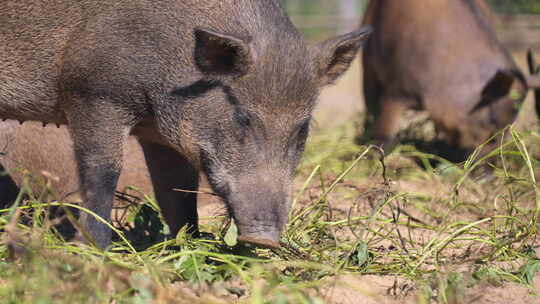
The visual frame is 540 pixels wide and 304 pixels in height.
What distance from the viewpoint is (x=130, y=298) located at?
2.23 meters

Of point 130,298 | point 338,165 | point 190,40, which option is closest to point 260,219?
point 130,298

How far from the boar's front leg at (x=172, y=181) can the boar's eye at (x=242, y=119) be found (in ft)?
2.26

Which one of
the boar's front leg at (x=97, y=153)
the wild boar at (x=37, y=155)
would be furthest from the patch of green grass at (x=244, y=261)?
the wild boar at (x=37, y=155)

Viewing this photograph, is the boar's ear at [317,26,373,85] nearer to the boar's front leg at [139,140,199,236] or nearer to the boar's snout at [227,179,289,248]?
the boar's snout at [227,179,289,248]

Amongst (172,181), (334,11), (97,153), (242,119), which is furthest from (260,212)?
(334,11)

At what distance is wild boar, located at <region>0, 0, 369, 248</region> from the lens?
280 centimetres

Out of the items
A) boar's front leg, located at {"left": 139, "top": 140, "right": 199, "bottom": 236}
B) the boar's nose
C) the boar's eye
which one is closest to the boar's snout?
the boar's nose

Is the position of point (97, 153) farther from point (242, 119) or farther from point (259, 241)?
point (259, 241)

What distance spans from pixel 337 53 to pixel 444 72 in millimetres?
3150

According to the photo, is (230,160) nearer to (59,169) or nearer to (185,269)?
(185,269)

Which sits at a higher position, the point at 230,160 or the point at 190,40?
the point at 190,40

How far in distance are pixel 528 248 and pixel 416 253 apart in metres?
0.55

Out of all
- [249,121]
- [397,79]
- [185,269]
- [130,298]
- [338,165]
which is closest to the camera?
[130,298]

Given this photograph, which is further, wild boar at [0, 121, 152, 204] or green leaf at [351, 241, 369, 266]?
wild boar at [0, 121, 152, 204]
